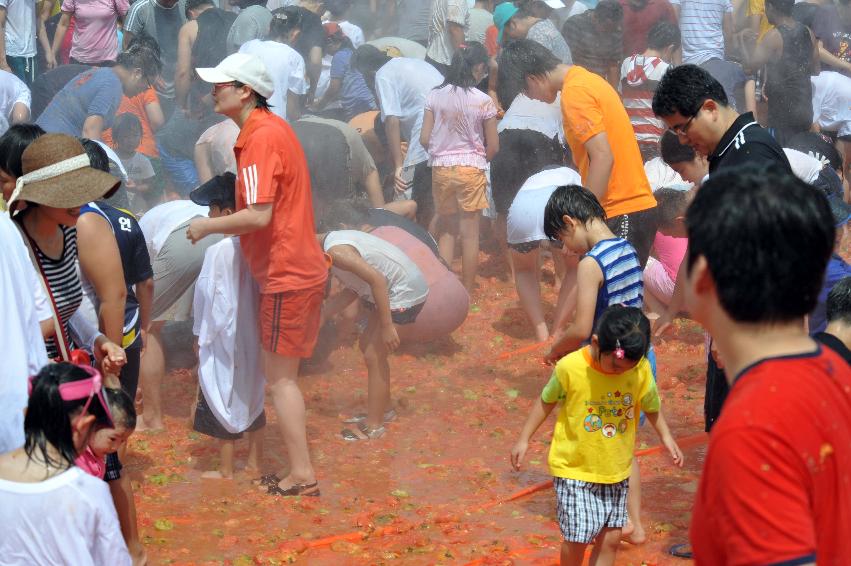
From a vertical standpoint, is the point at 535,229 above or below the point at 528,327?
above

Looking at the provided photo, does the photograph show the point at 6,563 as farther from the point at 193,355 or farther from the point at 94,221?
the point at 193,355

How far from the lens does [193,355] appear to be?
7.75 m

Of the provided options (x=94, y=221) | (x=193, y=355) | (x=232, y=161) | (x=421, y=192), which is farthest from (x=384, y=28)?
(x=94, y=221)

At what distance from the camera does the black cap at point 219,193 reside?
5.79 meters

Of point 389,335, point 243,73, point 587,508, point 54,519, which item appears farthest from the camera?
point 389,335

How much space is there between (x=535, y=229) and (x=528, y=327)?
1113mm

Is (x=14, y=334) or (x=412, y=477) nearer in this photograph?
(x=14, y=334)

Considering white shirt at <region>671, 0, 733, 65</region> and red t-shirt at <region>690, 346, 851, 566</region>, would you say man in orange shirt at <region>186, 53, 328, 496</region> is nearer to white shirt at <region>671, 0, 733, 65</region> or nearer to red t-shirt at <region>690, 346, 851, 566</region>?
red t-shirt at <region>690, 346, 851, 566</region>

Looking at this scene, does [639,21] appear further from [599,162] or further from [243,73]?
[243,73]

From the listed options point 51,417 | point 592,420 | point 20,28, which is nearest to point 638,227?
point 592,420

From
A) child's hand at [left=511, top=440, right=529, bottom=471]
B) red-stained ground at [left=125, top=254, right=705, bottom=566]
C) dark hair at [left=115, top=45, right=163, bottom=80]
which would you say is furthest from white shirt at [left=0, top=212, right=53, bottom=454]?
dark hair at [left=115, top=45, right=163, bottom=80]

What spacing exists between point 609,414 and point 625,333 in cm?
40

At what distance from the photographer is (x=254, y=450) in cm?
610

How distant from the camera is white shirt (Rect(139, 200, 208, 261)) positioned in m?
6.72
